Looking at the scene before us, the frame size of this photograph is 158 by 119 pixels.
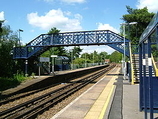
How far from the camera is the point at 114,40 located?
24203mm

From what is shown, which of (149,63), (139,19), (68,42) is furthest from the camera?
(139,19)

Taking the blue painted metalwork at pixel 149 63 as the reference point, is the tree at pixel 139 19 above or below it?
above

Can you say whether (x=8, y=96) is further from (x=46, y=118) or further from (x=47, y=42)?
(x=47, y=42)

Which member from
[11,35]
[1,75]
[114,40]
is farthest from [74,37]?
[11,35]

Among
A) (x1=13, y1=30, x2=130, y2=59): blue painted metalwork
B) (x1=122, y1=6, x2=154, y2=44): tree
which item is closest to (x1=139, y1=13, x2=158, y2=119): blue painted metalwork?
(x1=13, y1=30, x2=130, y2=59): blue painted metalwork

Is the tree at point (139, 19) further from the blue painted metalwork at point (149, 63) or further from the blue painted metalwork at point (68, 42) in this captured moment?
the blue painted metalwork at point (149, 63)

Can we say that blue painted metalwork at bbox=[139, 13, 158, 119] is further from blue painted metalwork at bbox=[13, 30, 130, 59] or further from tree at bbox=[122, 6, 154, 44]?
tree at bbox=[122, 6, 154, 44]

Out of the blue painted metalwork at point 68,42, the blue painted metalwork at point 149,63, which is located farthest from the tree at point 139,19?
the blue painted metalwork at point 149,63

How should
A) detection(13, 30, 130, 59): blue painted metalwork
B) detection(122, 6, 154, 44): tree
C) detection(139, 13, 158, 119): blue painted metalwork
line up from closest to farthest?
detection(139, 13, 158, 119): blue painted metalwork < detection(13, 30, 130, 59): blue painted metalwork < detection(122, 6, 154, 44): tree

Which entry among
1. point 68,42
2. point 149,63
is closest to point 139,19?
point 68,42

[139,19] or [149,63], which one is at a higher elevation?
[139,19]

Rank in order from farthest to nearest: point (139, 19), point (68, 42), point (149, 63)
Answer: point (139, 19) < point (68, 42) < point (149, 63)

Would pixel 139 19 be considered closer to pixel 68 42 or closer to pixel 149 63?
pixel 68 42

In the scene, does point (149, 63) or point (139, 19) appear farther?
point (139, 19)
